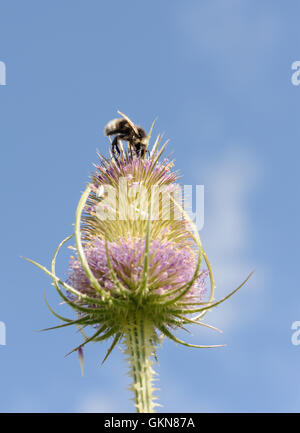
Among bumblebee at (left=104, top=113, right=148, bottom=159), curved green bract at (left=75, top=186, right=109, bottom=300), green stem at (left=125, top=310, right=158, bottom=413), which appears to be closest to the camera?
curved green bract at (left=75, top=186, right=109, bottom=300)

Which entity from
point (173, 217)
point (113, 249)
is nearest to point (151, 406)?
point (113, 249)

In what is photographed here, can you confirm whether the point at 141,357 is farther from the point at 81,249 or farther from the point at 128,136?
the point at 128,136

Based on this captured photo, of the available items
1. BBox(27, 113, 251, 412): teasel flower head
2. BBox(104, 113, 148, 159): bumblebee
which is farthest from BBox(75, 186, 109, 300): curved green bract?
BBox(104, 113, 148, 159): bumblebee

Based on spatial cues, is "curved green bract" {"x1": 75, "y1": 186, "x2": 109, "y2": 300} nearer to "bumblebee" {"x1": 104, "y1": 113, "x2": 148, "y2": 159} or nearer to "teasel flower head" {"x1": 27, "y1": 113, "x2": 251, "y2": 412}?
"teasel flower head" {"x1": 27, "y1": 113, "x2": 251, "y2": 412}

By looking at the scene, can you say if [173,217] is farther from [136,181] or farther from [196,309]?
[196,309]

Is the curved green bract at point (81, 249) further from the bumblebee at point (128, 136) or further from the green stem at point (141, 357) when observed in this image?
the bumblebee at point (128, 136)

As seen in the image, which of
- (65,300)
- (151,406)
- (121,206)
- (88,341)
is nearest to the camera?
(151,406)

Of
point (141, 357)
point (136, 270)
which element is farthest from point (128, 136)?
point (141, 357)
